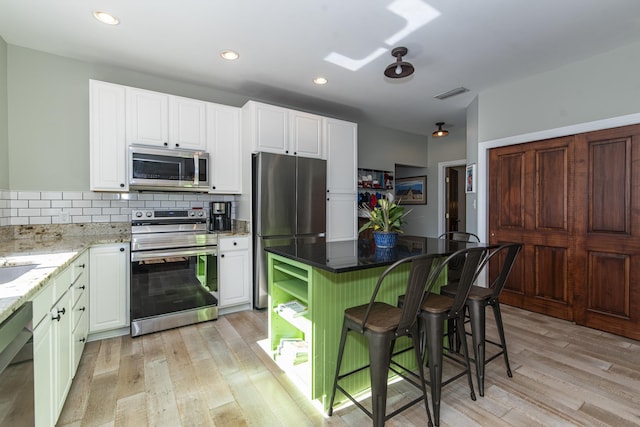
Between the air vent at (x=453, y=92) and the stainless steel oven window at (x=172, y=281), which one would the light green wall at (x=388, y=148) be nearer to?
the air vent at (x=453, y=92)

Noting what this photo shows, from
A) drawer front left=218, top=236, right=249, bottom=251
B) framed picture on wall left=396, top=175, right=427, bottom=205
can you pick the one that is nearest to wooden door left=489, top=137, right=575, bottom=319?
framed picture on wall left=396, top=175, right=427, bottom=205

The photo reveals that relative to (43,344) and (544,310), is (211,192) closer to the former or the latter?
(43,344)

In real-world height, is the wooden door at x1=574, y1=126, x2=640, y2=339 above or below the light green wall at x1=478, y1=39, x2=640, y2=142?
below

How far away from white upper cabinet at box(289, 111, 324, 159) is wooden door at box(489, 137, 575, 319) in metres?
2.22

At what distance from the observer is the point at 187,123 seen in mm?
3221

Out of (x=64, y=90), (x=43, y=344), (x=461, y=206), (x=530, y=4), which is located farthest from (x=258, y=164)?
(x=461, y=206)

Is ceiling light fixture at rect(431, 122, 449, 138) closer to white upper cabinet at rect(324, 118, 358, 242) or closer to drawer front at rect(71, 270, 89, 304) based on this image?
white upper cabinet at rect(324, 118, 358, 242)

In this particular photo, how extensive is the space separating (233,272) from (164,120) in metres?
1.75

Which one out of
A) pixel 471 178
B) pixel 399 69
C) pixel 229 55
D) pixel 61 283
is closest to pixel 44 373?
pixel 61 283

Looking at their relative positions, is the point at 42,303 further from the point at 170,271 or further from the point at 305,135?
the point at 305,135

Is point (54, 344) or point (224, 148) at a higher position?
point (224, 148)

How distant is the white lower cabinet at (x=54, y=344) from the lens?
132 centimetres

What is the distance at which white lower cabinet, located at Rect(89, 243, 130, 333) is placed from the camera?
2615 mm

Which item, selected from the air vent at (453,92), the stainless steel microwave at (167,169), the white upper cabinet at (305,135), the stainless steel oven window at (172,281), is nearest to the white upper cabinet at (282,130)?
the white upper cabinet at (305,135)
